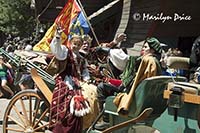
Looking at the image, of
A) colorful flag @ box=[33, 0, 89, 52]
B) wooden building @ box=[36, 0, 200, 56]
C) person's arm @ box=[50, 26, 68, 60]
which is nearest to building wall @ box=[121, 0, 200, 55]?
wooden building @ box=[36, 0, 200, 56]

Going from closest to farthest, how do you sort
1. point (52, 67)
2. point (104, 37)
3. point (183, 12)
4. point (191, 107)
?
point (191, 107) < point (52, 67) < point (183, 12) < point (104, 37)

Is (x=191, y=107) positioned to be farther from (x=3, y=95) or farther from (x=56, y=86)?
(x=3, y=95)

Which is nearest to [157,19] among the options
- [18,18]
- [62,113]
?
[62,113]

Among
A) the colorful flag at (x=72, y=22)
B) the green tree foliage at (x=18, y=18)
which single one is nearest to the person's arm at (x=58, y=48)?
the colorful flag at (x=72, y=22)

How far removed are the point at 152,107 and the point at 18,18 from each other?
26908mm

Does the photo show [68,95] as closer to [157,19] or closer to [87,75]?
[87,75]

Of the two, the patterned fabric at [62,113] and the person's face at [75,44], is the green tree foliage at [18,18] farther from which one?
the patterned fabric at [62,113]

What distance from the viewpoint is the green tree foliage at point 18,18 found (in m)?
30.5

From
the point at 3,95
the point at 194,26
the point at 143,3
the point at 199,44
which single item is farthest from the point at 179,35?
the point at 199,44

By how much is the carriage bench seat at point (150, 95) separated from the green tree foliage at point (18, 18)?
25.8m

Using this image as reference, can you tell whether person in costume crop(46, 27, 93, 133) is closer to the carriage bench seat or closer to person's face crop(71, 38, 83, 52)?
person's face crop(71, 38, 83, 52)

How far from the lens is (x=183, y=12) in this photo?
11.5 m

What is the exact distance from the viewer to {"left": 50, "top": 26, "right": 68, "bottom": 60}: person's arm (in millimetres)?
4965

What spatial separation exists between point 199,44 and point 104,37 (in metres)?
13.3
